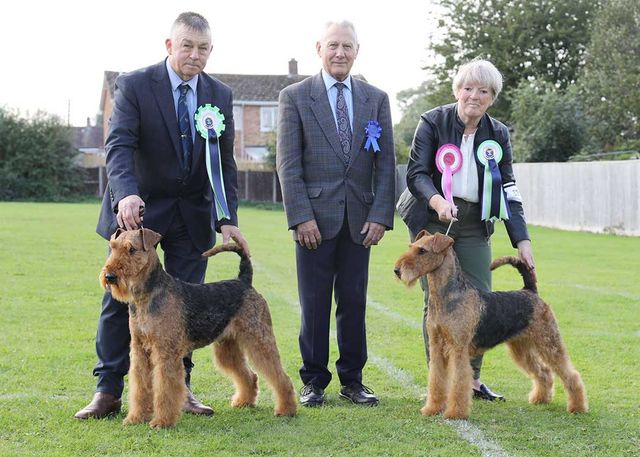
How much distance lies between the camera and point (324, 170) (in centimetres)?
634

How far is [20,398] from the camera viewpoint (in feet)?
20.4

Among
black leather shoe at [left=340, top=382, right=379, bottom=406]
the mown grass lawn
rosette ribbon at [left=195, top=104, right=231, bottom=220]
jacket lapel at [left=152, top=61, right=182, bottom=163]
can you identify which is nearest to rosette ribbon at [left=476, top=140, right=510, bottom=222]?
the mown grass lawn

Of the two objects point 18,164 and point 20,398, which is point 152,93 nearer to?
point 20,398

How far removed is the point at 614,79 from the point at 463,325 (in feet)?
116

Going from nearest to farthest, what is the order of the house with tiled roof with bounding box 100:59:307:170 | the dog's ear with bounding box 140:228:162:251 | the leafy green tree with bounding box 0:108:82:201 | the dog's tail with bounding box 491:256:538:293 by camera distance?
1. the dog's ear with bounding box 140:228:162:251
2. the dog's tail with bounding box 491:256:538:293
3. the leafy green tree with bounding box 0:108:82:201
4. the house with tiled roof with bounding box 100:59:307:170

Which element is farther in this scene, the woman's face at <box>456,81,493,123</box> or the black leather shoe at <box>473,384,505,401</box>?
the black leather shoe at <box>473,384,505,401</box>

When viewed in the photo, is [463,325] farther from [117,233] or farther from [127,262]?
[117,233]

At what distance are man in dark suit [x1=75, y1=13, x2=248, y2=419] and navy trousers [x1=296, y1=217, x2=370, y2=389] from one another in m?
0.72

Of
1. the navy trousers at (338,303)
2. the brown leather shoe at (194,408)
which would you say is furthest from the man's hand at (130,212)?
the navy trousers at (338,303)

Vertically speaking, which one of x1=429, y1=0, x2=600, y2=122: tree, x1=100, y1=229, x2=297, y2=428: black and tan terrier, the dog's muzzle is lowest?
x1=100, y1=229, x2=297, y2=428: black and tan terrier

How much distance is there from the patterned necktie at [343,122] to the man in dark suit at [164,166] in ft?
2.74

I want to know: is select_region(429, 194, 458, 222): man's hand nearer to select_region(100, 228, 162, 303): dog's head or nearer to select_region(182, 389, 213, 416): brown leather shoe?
select_region(100, 228, 162, 303): dog's head

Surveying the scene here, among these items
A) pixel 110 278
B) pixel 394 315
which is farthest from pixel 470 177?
pixel 394 315

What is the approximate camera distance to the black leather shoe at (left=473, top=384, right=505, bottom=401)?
653cm
